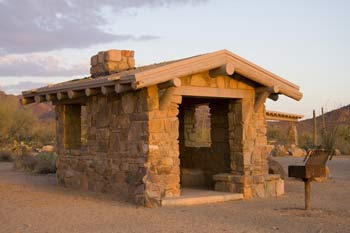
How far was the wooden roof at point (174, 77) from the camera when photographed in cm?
949

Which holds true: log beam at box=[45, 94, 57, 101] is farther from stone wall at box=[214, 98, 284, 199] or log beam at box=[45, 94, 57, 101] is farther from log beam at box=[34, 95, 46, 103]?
stone wall at box=[214, 98, 284, 199]

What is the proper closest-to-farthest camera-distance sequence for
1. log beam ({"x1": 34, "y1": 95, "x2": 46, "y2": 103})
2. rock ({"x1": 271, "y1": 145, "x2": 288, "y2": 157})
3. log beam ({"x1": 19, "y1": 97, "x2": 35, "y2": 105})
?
log beam ({"x1": 34, "y1": 95, "x2": 46, "y2": 103})
log beam ({"x1": 19, "y1": 97, "x2": 35, "y2": 105})
rock ({"x1": 271, "y1": 145, "x2": 288, "y2": 157})

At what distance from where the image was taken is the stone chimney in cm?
1311

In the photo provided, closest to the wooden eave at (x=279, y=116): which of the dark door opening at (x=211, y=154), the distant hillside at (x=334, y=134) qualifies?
the distant hillside at (x=334, y=134)

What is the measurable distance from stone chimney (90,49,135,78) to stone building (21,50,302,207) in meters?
0.03

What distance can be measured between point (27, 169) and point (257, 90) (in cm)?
1061

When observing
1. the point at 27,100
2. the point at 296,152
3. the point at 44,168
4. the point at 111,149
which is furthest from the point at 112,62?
the point at 296,152

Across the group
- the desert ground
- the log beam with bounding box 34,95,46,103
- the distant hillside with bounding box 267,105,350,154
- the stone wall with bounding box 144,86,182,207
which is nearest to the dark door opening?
the desert ground

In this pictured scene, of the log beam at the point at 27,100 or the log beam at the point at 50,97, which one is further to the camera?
the log beam at the point at 27,100

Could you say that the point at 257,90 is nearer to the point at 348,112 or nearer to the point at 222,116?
the point at 222,116

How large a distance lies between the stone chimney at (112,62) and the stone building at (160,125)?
0.08 feet

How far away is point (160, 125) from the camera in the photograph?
1023 centimetres

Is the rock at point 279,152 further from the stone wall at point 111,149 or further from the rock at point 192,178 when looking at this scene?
the stone wall at point 111,149

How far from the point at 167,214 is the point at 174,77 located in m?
2.54
